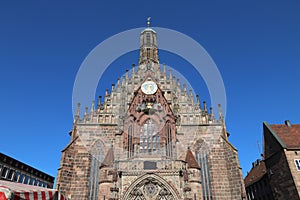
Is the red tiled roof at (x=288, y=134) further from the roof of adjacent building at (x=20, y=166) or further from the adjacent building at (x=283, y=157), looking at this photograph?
the roof of adjacent building at (x=20, y=166)

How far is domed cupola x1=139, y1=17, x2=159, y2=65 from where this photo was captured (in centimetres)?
3819

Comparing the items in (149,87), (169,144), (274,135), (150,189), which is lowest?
(150,189)

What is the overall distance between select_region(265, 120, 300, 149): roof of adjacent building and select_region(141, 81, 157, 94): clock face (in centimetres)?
1595

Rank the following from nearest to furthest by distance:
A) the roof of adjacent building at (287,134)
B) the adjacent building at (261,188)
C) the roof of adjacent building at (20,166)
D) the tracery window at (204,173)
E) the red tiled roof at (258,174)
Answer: the tracery window at (204,173)
the roof of adjacent building at (287,134)
the roof of adjacent building at (20,166)
the adjacent building at (261,188)
the red tiled roof at (258,174)

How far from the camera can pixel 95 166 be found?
2377cm

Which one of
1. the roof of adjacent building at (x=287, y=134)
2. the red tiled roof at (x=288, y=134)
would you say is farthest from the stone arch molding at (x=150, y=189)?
the red tiled roof at (x=288, y=134)

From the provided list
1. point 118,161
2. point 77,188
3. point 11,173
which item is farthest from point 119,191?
point 11,173

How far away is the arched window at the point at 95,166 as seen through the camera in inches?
880

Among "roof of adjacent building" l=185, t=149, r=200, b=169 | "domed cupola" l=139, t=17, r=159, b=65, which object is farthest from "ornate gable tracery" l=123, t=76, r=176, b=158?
"domed cupola" l=139, t=17, r=159, b=65

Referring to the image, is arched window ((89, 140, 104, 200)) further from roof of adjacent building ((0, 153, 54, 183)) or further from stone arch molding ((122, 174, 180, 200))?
roof of adjacent building ((0, 153, 54, 183))

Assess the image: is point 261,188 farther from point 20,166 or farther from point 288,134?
point 20,166

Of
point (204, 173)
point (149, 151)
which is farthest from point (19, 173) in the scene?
point (204, 173)

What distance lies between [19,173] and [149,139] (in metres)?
22.8

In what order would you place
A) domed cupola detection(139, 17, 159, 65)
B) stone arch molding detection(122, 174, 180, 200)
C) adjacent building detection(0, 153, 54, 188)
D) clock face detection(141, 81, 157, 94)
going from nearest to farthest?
stone arch molding detection(122, 174, 180, 200) → clock face detection(141, 81, 157, 94) → adjacent building detection(0, 153, 54, 188) → domed cupola detection(139, 17, 159, 65)
